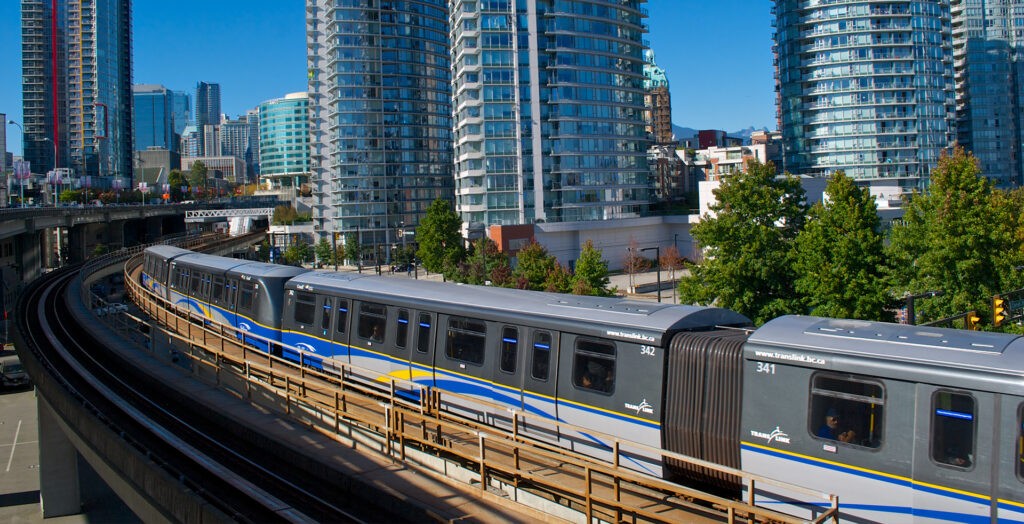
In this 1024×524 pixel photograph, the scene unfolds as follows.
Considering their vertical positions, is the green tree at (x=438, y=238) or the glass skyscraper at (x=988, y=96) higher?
the glass skyscraper at (x=988, y=96)

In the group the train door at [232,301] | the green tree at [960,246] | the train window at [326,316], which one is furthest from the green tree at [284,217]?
→ the train window at [326,316]

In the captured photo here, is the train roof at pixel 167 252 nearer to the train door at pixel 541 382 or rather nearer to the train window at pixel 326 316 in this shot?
the train window at pixel 326 316

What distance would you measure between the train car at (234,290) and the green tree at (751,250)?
59.7ft

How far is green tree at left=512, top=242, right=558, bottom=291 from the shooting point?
54.4m

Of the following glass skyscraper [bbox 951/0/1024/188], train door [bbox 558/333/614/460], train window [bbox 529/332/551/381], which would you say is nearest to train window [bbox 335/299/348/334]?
train window [bbox 529/332/551/381]

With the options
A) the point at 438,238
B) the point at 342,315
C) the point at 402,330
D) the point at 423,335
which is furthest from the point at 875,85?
the point at 423,335

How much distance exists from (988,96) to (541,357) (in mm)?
153524

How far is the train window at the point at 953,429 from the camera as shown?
32.1 ft

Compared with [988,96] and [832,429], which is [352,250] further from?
[988,96]

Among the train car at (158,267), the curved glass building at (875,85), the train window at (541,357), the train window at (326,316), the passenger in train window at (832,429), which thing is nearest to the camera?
the passenger in train window at (832,429)

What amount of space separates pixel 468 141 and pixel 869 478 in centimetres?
8102

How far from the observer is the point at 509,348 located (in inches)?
616

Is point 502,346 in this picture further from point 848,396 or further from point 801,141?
point 801,141

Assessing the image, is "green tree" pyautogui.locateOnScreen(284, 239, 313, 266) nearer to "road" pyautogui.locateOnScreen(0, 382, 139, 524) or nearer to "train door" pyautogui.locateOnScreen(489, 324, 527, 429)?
"road" pyautogui.locateOnScreen(0, 382, 139, 524)
